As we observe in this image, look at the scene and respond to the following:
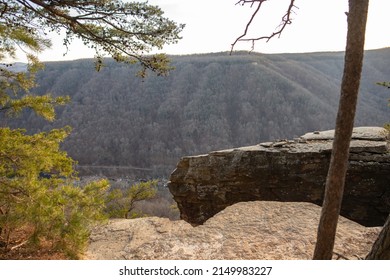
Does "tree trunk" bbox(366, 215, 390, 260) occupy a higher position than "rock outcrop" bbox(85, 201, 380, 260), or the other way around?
"tree trunk" bbox(366, 215, 390, 260)

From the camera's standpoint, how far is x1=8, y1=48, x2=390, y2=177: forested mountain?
5922 centimetres

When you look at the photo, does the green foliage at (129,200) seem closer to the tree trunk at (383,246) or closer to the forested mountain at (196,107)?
the tree trunk at (383,246)

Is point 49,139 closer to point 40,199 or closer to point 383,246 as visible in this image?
point 40,199

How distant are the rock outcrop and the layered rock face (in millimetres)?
881

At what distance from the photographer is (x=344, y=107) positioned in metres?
3.60

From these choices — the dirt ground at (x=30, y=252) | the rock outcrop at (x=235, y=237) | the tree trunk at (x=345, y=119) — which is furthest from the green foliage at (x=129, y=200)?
the tree trunk at (x=345, y=119)

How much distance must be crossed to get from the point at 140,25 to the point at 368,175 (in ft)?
18.5

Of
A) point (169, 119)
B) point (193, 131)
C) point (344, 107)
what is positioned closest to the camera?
point (344, 107)

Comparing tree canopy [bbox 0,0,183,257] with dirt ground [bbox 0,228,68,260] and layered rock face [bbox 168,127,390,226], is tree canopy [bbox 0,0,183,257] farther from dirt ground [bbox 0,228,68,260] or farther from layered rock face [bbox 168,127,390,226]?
layered rock face [bbox 168,127,390,226]

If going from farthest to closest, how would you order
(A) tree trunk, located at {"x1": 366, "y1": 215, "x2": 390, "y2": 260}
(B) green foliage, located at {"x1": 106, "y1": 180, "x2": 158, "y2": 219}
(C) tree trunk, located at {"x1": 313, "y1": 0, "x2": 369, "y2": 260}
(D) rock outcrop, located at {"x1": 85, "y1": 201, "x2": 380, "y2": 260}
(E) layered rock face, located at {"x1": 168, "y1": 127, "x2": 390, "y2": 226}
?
(B) green foliage, located at {"x1": 106, "y1": 180, "x2": 158, "y2": 219}, (E) layered rock face, located at {"x1": 168, "y1": 127, "x2": 390, "y2": 226}, (D) rock outcrop, located at {"x1": 85, "y1": 201, "x2": 380, "y2": 260}, (C) tree trunk, located at {"x1": 313, "y1": 0, "x2": 369, "y2": 260}, (A) tree trunk, located at {"x1": 366, "y1": 215, "x2": 390, "y2": 260}

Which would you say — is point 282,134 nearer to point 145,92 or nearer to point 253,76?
point 253,76

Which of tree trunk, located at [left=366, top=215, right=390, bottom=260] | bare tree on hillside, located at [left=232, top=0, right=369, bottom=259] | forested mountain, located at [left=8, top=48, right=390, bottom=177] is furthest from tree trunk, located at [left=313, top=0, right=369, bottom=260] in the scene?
forested mountain, located at [left=8, top=48, right=390, bottom=177]

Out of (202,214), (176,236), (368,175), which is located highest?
(368,175)
